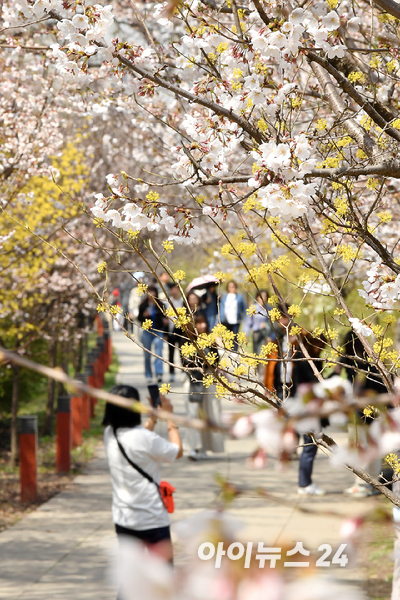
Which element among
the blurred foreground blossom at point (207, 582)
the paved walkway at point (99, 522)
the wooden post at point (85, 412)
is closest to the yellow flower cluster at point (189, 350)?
the paved walkway at point (99, 522)

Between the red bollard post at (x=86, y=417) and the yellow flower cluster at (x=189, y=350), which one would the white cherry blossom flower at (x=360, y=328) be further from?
the red bollard post at (x=86, y=417)

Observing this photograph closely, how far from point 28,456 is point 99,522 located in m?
1.09

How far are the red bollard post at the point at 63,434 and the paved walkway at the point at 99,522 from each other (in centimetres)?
30

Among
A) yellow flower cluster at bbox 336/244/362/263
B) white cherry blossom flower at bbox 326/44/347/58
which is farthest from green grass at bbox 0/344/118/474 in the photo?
white cherry blossom flower at bbox 326/44/347/58

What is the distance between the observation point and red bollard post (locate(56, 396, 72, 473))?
9.13 meters

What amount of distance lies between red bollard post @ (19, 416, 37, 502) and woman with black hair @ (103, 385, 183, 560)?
3.50 m

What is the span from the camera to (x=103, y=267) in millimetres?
3424

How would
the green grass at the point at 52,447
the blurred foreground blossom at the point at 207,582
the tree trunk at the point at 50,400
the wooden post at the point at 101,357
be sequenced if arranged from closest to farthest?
1. the blurred foreground blossom at the point at 207,582
2. the green grass at the point at 52,447
3. the tree trunk at the point at 50,400
4. the wooden post at the point at 101,357

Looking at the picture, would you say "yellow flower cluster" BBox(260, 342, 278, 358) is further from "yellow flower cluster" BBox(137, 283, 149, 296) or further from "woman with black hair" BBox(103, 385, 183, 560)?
"woman with black hair" BBox(103, 385, 183, 560)

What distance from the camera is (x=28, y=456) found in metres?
7.82

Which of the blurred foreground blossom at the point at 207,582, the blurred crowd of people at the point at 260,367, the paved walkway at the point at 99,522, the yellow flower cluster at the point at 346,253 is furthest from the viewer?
the paved walkway at the point at 99,522

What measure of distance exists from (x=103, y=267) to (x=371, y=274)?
48.8 inches

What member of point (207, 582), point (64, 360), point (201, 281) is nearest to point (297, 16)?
point (201, 281)

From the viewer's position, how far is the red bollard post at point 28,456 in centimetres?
784
